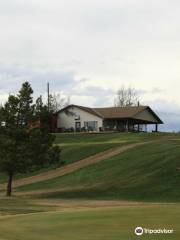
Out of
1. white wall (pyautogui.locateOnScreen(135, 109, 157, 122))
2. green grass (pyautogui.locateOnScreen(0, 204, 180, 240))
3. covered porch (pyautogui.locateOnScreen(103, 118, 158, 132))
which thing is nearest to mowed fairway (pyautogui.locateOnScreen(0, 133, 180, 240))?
green grass (pyautogui.locateOnScreen(0, 204, 180, 240))

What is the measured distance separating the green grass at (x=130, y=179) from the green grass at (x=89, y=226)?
16.5 m

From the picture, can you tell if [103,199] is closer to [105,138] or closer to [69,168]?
[69,168]

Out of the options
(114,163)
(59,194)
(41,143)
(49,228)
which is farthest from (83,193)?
(49,228)

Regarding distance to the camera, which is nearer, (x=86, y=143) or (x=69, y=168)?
(x=69, y=168)

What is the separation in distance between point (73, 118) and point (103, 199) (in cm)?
5932

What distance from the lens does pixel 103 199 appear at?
121 ft

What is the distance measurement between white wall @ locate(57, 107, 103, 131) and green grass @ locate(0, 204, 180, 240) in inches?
2894

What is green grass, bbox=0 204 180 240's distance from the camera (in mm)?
14914

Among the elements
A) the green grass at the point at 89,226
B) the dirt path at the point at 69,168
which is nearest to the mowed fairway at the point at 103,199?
the green grass at the point at 89,226

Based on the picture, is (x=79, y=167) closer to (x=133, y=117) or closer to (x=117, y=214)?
(x=117, y=214)

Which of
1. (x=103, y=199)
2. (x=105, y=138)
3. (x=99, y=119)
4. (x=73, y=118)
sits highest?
(x=73, y=118)

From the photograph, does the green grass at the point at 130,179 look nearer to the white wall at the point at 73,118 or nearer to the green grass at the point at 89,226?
the green grass at the point at 89,226

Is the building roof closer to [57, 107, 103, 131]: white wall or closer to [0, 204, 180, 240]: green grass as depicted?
[57, 107, 103, 131]: white wall

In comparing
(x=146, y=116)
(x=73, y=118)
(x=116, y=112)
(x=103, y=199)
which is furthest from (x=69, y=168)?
(x=146, y=116)
